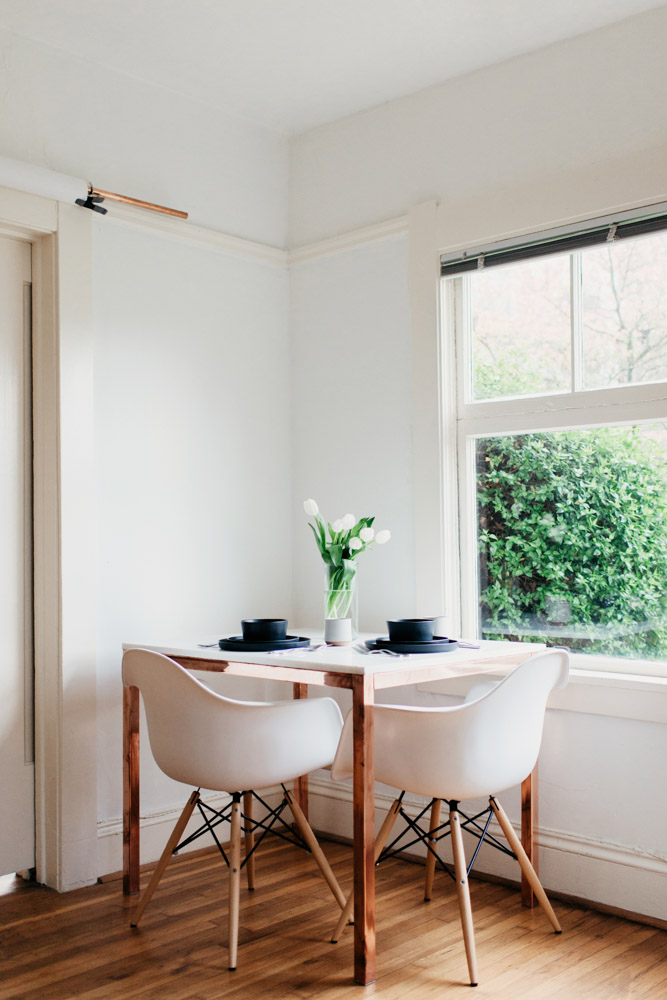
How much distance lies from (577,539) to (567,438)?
12.6 inches

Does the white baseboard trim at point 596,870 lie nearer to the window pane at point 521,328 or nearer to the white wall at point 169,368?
the white wall at point 169,368

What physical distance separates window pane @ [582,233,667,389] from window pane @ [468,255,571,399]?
88 millimetres

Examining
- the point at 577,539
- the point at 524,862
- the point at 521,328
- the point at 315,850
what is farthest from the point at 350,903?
the point at 521,328

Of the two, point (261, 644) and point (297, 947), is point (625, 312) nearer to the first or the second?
point (261, 644)

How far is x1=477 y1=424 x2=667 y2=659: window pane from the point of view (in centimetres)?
271

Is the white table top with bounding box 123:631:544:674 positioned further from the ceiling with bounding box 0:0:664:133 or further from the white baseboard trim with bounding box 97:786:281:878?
the ceiling with bounding box 0:0:664:133

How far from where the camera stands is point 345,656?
2.42m

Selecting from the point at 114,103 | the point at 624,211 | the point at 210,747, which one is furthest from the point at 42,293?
the point at 624,211

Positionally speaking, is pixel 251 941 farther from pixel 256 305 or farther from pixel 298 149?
pixel 298 149

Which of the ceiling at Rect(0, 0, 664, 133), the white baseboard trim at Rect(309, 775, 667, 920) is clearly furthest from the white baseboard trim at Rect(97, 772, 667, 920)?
the ceiling at Rect(0, 0, 664, 133)

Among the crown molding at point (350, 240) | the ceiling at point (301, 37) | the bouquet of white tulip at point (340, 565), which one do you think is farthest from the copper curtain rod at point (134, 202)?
→ the bouquet of white tulip at point (340, 565)

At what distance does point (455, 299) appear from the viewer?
10.4 ft

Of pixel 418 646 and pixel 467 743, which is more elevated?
pixel 418 646

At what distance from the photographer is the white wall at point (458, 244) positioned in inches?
105
